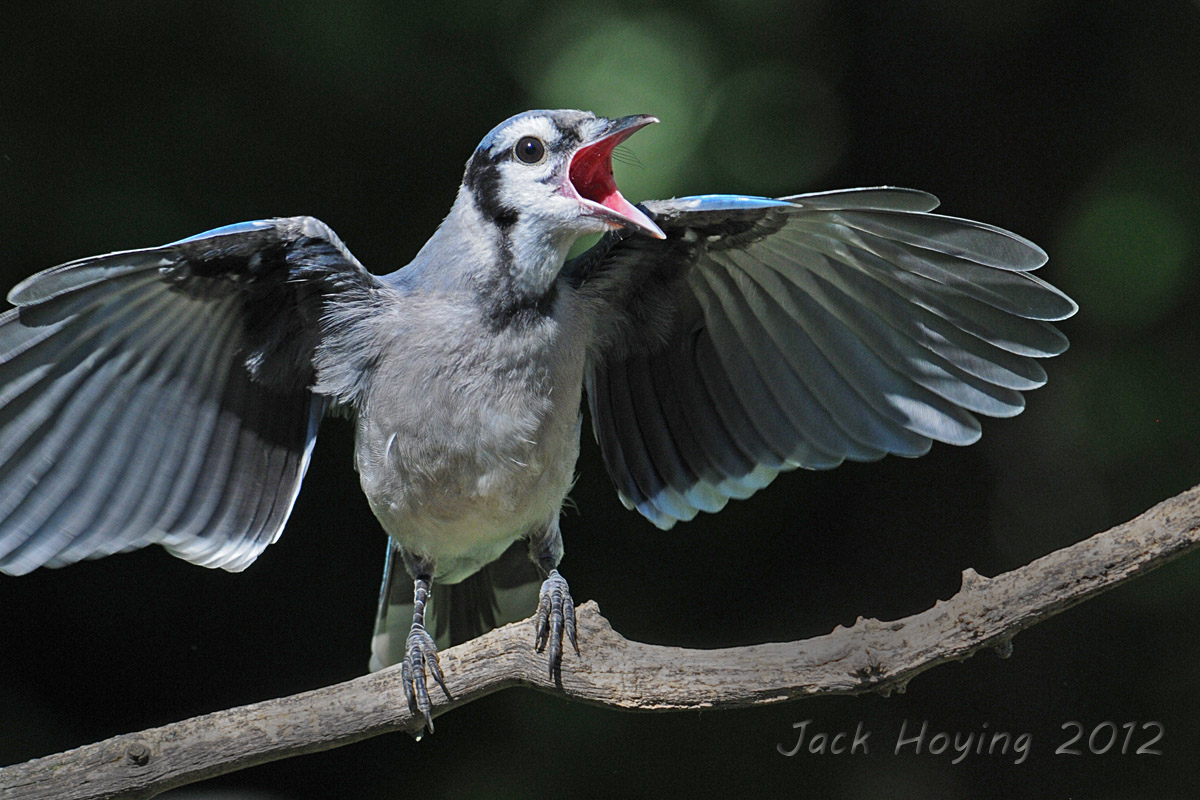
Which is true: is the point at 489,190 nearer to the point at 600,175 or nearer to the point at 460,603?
the point at 600,175

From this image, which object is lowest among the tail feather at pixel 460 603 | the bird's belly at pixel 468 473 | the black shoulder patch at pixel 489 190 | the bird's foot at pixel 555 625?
the tail feather at pixel 460 603

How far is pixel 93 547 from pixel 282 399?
1.64 ft

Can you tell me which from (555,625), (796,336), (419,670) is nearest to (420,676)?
(419,670)

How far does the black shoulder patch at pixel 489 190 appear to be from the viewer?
236 cm

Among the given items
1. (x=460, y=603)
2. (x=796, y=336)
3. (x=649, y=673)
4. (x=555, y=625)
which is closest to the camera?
(x=649, y=673)

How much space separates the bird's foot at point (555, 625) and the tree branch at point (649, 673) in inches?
0.6

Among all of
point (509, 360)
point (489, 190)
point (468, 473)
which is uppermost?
point (489, 190)

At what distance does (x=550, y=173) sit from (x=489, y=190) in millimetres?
142

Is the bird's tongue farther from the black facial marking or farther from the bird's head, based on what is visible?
the black facial marking

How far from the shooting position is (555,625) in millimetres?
2129

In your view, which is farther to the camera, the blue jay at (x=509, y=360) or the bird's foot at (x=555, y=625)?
the blue jay at (x=509, y=360)

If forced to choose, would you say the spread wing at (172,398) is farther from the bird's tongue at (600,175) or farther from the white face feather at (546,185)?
the bird's tongue at (600,175)

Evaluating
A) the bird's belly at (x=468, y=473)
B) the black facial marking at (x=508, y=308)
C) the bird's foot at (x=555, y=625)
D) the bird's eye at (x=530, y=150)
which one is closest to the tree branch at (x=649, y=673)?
the bird's foot at (x=555, y=625)

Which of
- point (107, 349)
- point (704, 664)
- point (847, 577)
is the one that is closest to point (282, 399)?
point (107, 349)
